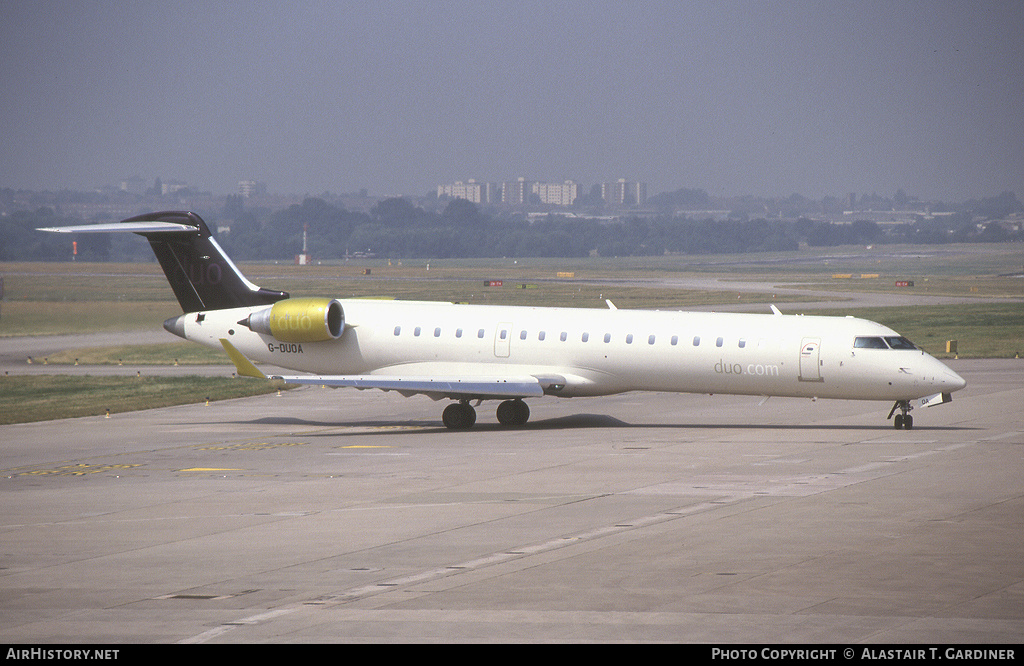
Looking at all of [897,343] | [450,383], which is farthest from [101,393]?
[897,343]

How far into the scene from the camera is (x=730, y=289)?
384 feet

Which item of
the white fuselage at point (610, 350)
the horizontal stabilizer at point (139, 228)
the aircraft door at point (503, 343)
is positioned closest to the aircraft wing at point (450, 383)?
the white fuselage at point (610, 350)

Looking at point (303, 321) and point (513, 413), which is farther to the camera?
point (303, 321)

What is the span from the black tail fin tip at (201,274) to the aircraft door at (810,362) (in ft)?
47.7

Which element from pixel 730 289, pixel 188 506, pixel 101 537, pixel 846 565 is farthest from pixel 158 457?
pixel 730 289

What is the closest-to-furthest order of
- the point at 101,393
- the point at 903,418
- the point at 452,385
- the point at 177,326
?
the point at 903,418 < the point at 452,385 < the point at 177,326 < the point at 101,393

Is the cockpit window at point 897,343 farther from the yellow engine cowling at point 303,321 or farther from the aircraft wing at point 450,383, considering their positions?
the yellow engine cowling at point 303,321

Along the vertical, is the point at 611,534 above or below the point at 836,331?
below

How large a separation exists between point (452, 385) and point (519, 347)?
2254 mm

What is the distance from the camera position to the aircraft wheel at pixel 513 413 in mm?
33094

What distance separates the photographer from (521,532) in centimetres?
1777

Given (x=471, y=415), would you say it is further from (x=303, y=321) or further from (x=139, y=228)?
(x=139, y=228)

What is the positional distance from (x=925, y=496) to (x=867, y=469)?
10.6 feet
